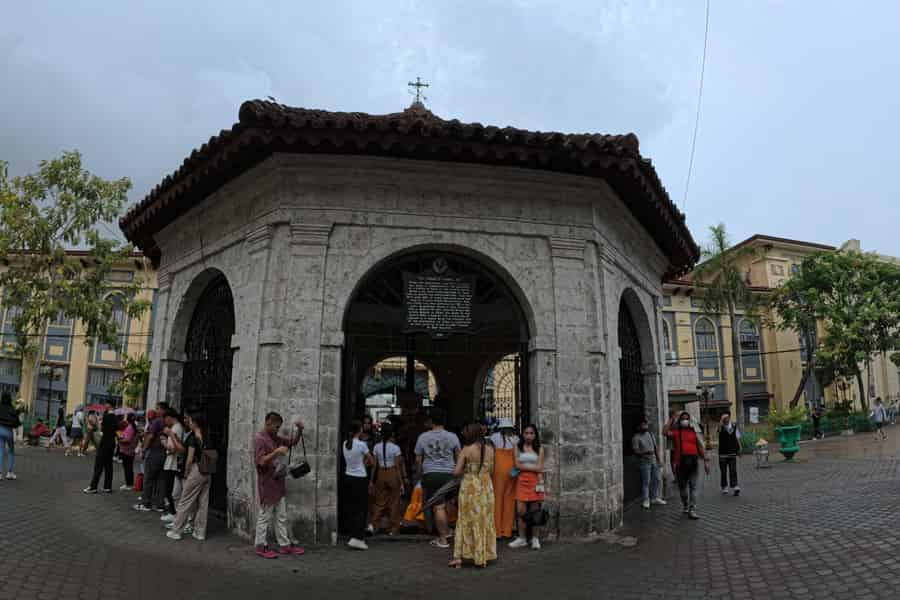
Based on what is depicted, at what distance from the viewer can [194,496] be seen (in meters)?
7.28

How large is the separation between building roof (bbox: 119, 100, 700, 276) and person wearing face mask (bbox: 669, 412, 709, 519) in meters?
3.45

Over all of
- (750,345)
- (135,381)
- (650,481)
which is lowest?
(650,481)

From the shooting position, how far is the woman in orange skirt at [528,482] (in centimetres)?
704

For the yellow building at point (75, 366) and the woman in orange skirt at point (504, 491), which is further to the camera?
the yellow building at point (75, 366)

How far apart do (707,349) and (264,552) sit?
35.3 m

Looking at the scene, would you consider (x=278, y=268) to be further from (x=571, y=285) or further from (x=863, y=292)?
(x=863, y=292)

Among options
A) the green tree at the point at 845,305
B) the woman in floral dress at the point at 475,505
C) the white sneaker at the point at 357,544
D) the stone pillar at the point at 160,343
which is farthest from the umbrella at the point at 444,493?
the green tree at the point at 845,305

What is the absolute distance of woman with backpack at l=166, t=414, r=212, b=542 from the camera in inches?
285

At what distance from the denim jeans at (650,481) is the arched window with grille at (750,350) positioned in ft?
103

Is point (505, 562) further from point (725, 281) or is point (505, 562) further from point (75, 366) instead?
point (75, 366)

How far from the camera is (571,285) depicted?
8055mm

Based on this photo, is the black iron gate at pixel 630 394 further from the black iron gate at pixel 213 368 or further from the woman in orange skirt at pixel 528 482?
the black iron gate at pixel 213 368

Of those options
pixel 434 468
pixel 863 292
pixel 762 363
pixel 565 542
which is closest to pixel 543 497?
pixel 565 542

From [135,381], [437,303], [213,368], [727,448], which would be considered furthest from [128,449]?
[135,381]
